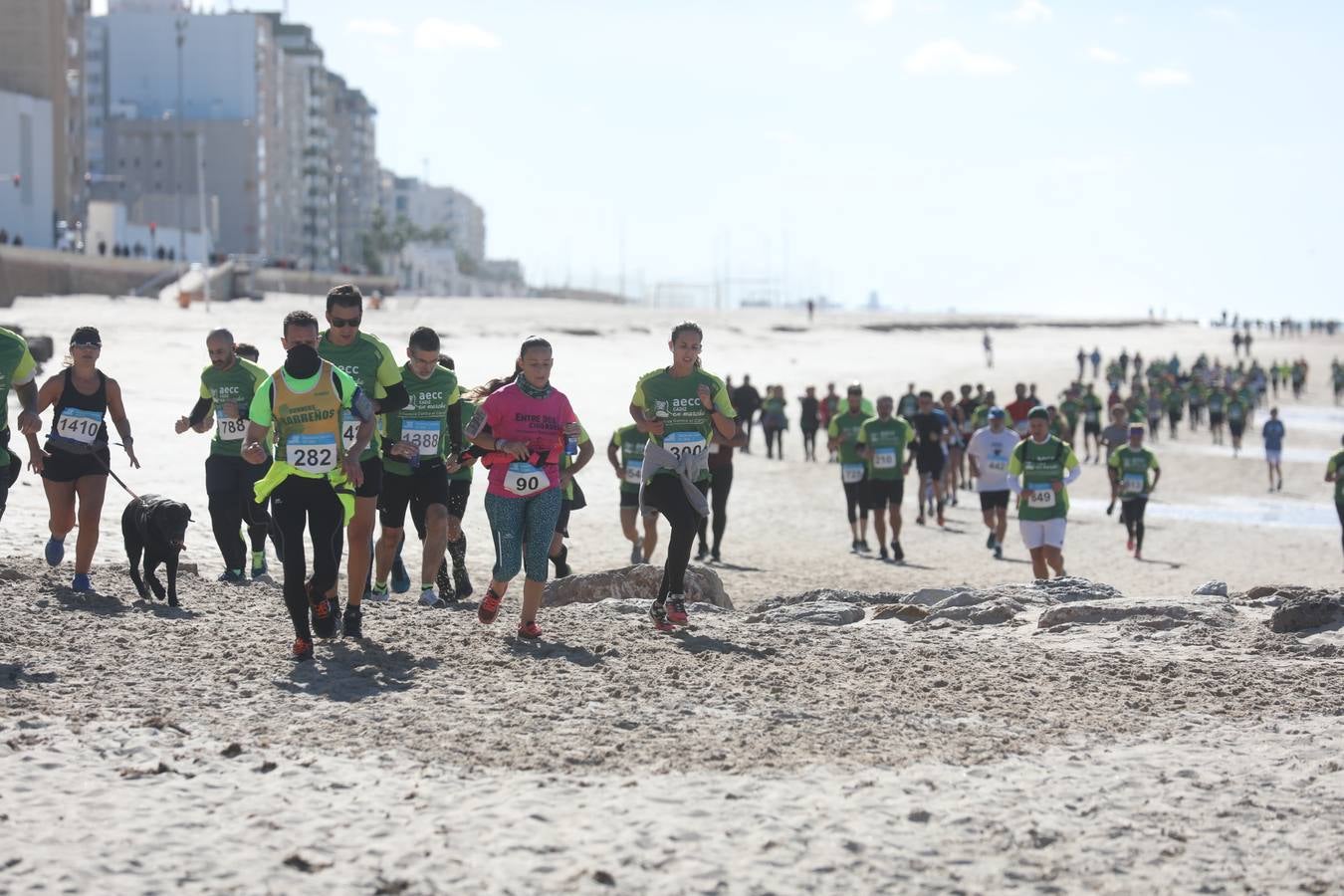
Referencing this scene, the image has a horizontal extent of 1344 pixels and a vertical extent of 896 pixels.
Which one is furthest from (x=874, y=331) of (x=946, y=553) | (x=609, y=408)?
(x=946, y=553)

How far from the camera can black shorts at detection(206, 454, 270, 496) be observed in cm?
1101

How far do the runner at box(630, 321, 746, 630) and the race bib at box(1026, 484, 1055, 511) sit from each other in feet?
18.2

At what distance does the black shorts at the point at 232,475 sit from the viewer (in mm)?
11008

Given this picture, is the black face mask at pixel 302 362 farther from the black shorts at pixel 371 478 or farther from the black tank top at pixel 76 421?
the black tank top at pixel 76 421

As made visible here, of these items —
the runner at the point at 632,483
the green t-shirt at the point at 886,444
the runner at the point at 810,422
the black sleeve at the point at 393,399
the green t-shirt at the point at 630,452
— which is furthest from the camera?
the runner at the point at 810,422

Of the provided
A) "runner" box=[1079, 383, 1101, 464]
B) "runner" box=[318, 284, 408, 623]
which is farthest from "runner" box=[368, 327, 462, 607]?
"runner" box=[1079, 383, 1101, 464]

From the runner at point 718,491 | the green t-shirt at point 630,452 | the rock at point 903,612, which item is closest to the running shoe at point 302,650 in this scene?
the rock at point 903,612

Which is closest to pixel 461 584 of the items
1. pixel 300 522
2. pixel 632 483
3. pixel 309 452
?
pixel 300 522

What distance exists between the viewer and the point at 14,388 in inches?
372

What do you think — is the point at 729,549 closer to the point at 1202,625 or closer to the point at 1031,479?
the point at 1031,479

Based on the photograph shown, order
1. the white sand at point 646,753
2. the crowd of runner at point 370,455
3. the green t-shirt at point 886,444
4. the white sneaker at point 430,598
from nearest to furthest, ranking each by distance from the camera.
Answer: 1. the white sand at point 646,753
2. the crowd of runner at point 370,455
3. the white sneaker at point 430,598
4. the green t-shirt at point 886,444

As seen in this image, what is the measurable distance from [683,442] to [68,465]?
3.59m

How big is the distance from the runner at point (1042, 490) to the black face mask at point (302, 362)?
7.61m

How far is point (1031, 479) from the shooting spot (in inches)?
563
